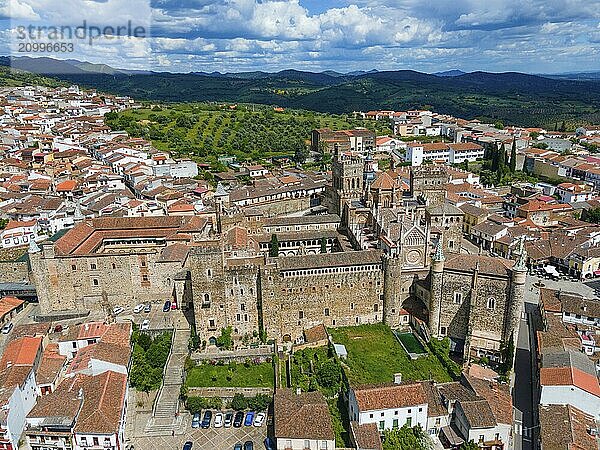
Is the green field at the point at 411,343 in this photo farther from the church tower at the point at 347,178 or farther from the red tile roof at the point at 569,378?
the church tower at the point at 347,178

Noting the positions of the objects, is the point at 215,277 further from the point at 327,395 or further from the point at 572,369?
the point at 572,369

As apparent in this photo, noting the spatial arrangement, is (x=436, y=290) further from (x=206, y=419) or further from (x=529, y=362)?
(x=206, y=419)

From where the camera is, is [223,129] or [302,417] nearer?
[302,417]

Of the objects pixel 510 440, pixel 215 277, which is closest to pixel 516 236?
pixel 510 440

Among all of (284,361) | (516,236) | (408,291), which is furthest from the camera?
(516,236)

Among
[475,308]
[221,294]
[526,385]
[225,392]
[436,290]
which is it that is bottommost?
[225,392]

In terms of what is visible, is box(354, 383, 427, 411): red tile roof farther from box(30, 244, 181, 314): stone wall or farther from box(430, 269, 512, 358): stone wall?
box(30, 244, 181, 314): stone wall

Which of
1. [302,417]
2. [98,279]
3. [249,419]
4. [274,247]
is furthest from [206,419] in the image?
[274,247]

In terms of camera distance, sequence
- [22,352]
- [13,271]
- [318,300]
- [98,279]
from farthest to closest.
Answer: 1. [13,271]
2. [98,279]
3. [318,300]
4. [22,352]
